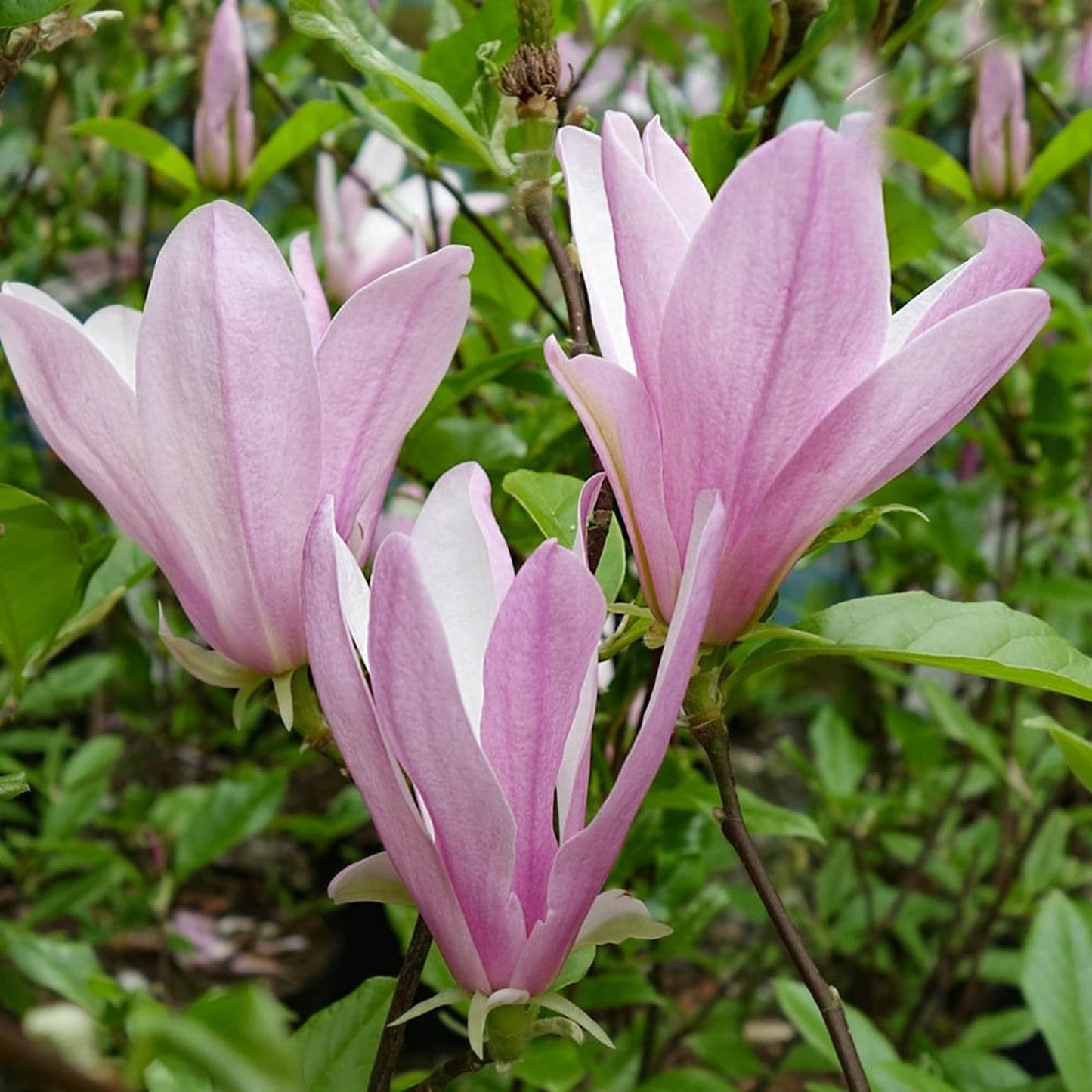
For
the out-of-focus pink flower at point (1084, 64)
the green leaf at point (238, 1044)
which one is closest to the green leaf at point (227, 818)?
the green leaf at point (238, 1044)

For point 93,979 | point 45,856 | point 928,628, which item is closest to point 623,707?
point 928,628

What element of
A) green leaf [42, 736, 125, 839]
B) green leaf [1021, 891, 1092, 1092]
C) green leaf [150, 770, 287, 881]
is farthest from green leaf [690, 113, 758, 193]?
green leaf [42, 736, 125, 839]

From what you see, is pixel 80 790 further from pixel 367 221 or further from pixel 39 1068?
pixel 39 1068

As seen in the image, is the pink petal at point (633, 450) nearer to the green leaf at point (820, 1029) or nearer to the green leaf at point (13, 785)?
the green leaf at point (13, 785)

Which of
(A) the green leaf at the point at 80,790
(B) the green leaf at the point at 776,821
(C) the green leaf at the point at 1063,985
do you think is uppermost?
(B) the green leaf at the point at 776,821

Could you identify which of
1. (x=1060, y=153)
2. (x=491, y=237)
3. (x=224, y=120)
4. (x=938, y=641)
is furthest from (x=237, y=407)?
(x=1060, y=153)

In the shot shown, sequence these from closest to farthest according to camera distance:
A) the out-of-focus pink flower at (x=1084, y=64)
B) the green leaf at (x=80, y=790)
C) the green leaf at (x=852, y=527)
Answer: the green leaf at (x=852, y=527) < the green leaf at (x=80, y=790) < the out-of-focus pink flower at (x=1084, y=64)
